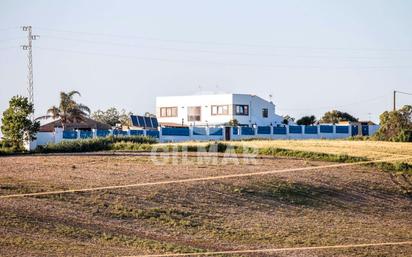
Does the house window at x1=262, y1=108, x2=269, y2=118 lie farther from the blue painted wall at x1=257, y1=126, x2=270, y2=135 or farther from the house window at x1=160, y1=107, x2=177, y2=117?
the blue painted wall at x1=257, y1=126, x2=270, y2=135

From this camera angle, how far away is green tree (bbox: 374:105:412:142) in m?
58.8

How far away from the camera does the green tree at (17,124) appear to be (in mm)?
43750

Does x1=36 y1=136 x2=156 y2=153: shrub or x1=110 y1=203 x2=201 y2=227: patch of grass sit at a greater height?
x1=36 y1=136 x2=156 y2=153: shrub

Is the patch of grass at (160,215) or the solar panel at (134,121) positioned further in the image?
the solar panel at (134,121)

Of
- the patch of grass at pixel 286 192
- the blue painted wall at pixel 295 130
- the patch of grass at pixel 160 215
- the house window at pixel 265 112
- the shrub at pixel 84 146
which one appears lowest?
the patch of grass at pixel 160 215

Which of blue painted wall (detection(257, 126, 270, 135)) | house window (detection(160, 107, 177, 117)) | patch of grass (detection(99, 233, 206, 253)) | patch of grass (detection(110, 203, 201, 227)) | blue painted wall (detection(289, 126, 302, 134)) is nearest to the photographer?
patch of grass (detection(99, 233, 206, 253))

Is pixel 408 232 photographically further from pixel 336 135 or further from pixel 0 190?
pixel 336 135

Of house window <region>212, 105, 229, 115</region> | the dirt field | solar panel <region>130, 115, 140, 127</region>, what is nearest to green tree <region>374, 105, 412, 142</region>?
solar panel <region>130, 115, 140, 127</region>

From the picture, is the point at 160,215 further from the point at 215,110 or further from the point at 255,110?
the point at 255,110

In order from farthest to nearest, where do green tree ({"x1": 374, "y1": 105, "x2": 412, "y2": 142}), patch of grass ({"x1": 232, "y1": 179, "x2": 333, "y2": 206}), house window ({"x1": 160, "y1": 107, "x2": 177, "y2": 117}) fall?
house window ({"x1": 160, "y1": 107, "x2": 177, "y2": 117}) < green tree ({"x1": 374, "y1": 105, "x2": 412, "y2": 142}) < patch of grass ({"x1": 232, "y1": 179, "x2": 333, "y2": 206})

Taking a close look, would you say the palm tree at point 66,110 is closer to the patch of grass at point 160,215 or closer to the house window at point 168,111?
the house window at point 168,111

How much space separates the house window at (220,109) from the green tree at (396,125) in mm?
25269

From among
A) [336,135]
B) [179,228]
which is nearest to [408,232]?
[179,228]

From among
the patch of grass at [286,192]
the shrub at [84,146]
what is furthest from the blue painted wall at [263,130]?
the patch of grass at [286,192]
